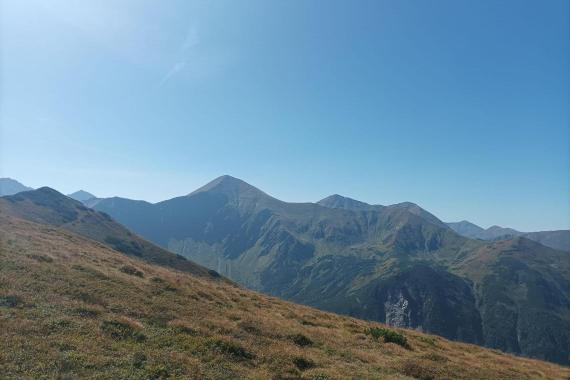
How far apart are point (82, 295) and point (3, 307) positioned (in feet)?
15.6

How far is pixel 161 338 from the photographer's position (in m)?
19.8

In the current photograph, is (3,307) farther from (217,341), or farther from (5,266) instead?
(217,341)

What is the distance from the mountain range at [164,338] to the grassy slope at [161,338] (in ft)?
0.21

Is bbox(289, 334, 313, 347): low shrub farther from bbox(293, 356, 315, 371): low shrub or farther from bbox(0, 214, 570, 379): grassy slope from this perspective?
bbox(293, 356, 315, 371): low shrub

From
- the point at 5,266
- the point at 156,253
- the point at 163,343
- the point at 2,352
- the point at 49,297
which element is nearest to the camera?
the point at 2,352

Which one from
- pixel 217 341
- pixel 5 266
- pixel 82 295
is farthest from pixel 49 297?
pixel 217 341

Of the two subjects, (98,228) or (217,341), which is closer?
(217,341)

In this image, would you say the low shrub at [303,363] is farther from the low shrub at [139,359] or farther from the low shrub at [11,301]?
the low shrub at [11,301]

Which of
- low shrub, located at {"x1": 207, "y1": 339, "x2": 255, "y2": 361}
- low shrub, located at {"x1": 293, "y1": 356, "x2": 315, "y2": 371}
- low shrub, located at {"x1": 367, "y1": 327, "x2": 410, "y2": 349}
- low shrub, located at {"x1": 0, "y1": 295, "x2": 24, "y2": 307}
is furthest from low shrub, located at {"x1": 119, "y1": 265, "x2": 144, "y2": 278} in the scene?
low shrub, located at {"x1": 367, "y1": 327, "x2": 410, "y2": 349}

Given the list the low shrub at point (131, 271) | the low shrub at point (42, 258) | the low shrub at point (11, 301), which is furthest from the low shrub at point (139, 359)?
the low shrub at point (131, 271)

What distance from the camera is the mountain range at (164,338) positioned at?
16.2 meters

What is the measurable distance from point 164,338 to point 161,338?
0.15 meters

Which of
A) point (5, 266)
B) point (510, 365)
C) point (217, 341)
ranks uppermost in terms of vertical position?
point (5, 266)

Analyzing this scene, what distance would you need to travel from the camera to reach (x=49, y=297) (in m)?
22.3
